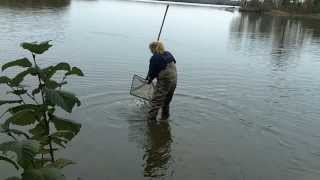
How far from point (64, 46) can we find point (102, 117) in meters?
12.1

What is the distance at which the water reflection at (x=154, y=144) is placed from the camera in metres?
8.80

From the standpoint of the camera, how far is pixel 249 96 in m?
15.1

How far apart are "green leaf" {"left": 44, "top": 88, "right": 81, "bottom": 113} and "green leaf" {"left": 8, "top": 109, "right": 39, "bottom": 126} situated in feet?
0.48

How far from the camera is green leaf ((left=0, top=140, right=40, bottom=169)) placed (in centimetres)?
268

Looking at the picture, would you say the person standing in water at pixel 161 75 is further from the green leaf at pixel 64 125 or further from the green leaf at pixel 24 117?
the green leaf at pixel 24 117

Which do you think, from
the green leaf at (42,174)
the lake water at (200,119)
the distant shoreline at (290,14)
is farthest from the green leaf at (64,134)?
the distant shoreline at (290,14)

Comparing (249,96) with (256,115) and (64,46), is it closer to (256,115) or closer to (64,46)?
(256,115)

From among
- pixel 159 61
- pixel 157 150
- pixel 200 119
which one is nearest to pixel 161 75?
pixel 159 61

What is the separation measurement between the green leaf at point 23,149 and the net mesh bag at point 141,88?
30.9ft

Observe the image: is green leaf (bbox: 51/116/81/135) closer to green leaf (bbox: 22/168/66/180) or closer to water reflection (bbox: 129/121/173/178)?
green leaf (bbox: 22/168/66/180)

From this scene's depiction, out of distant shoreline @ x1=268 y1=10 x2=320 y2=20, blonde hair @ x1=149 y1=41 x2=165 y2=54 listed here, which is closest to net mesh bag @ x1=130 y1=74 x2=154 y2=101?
blonde hair @ x1=149 y1=41 x2=165 y2=54

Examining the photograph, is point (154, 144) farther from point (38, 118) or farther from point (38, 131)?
point (38, 118)

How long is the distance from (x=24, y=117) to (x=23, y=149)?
48 centimetres

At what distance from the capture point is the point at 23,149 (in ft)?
8.86
